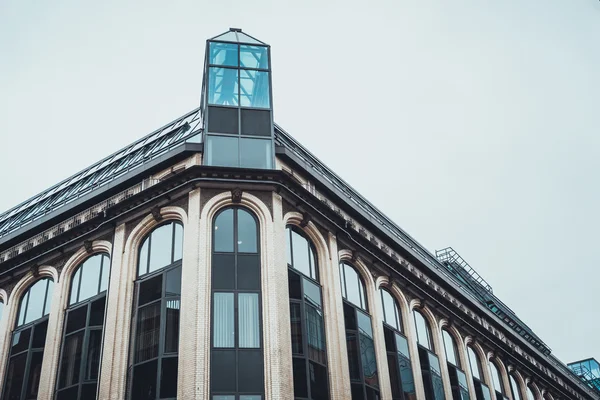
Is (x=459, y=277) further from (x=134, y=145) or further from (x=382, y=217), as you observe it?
(x=134, y=145)

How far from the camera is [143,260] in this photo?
27.6m

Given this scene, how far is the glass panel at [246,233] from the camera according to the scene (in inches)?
1040

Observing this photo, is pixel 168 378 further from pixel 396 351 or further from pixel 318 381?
pixel 396 351

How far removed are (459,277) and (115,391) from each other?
113 ft

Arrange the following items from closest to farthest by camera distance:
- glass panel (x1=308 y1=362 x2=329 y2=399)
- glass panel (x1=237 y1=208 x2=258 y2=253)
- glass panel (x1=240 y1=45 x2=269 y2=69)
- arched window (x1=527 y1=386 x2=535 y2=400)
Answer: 1. glass panel (x1=308 y1=362 x2=329 y2=399)
2. glass panel (x1=237 y1=208 x2=258 y2=253)
3. glass panel (x1=240 y1=45 x2=269 y2=69)
4. arched window (x1=527 y1=386 x2=535 y2=400)

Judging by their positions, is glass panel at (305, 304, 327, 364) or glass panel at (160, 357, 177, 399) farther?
glass panel at (305, 304, 327, 364)

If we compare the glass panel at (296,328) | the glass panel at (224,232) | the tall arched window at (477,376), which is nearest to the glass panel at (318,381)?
the glass panel at (296,328)

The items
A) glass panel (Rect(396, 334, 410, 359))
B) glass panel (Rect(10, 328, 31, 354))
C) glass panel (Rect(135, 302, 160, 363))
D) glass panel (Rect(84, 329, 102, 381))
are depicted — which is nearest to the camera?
glass panel (Rect(135, 302, 160, 363))

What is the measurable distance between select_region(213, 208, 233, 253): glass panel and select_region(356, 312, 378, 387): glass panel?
283 inches

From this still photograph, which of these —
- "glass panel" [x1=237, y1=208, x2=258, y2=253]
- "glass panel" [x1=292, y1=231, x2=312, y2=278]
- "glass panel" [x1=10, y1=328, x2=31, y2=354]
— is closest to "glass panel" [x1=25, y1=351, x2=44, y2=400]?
"glass panel" [x1=10, y1=328, x2=31, y2=354]

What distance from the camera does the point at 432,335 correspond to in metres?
36.5

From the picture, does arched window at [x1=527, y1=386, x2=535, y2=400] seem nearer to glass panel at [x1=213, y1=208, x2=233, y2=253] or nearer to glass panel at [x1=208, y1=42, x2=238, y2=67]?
glass panel at [x1=213, y1=208, x2=233, y2=253]

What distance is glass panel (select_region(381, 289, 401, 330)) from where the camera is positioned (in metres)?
32.9

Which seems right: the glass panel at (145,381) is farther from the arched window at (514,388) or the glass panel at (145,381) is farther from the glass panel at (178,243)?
the arched window at (514,388)
